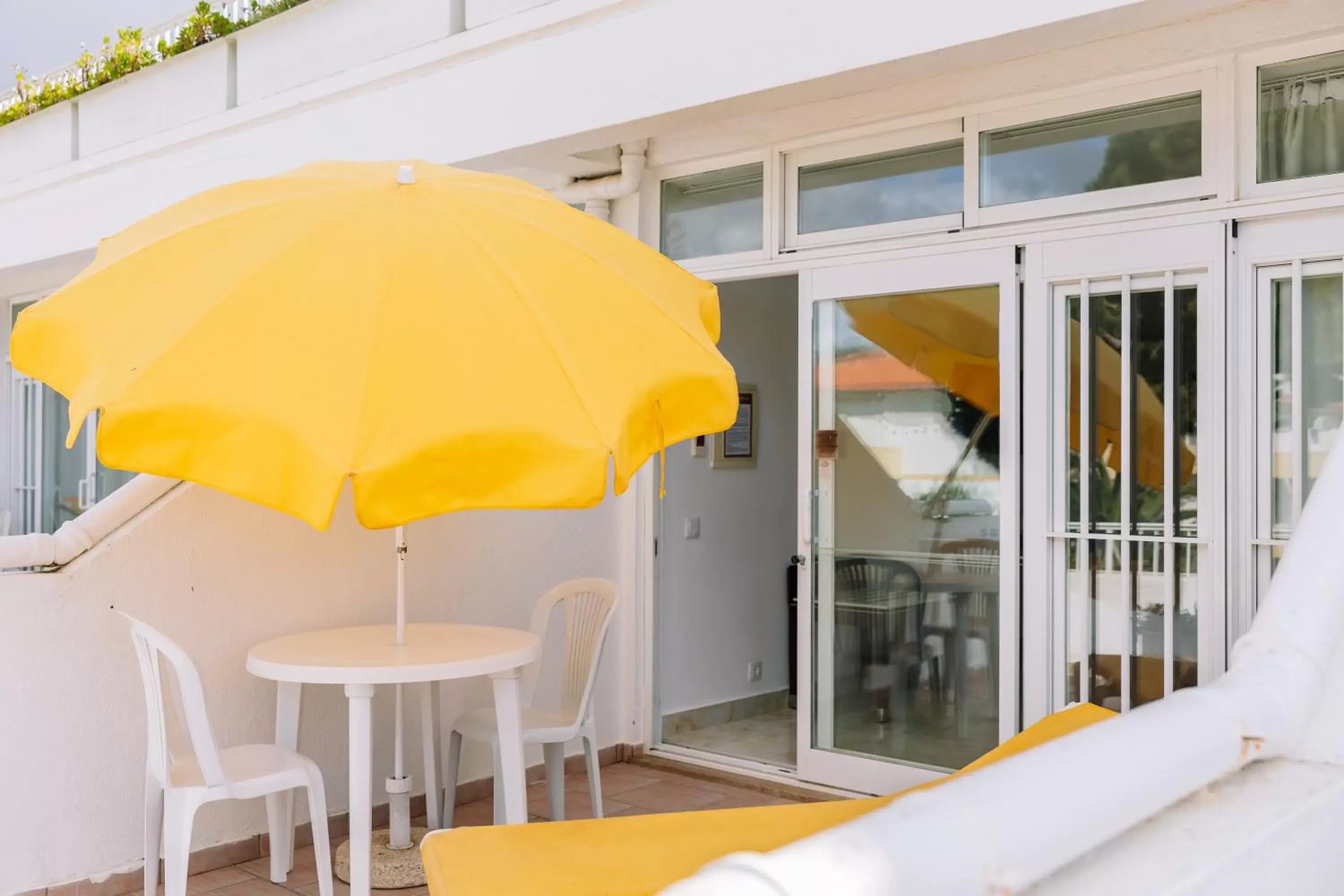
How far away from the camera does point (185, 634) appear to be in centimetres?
378

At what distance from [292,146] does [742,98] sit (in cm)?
314

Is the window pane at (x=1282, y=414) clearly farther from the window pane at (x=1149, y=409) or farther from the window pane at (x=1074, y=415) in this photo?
the window pane at (x=1074, y=415)

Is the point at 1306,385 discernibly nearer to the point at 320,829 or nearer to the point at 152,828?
the point at 320,829

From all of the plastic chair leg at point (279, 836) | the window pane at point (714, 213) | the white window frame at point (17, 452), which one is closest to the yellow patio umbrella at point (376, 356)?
the plastic chair leg at point (279, 836)

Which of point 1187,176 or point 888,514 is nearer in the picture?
point 1187,176

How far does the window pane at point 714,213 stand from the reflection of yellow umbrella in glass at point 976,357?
2.20ft

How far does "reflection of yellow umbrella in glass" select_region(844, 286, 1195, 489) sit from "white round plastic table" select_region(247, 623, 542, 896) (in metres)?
1.93

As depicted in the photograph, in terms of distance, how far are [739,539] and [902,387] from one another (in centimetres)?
199

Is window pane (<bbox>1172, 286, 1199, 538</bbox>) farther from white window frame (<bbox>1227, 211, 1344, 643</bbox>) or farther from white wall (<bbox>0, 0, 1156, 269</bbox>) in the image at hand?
white wall (<bbox>0, 0, 1156, 269</bbox>)

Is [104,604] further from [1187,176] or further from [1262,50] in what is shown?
[1262,50]

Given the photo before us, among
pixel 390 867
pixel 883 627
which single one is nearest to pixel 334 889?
pixel 390 867

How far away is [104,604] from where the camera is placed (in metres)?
3.58

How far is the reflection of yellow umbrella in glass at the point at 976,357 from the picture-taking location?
3986mm

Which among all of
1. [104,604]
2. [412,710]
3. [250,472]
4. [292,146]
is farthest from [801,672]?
[292,146]
